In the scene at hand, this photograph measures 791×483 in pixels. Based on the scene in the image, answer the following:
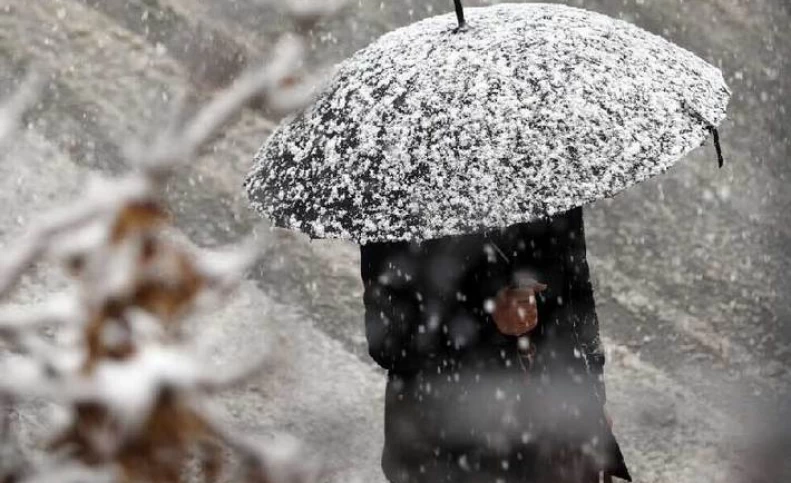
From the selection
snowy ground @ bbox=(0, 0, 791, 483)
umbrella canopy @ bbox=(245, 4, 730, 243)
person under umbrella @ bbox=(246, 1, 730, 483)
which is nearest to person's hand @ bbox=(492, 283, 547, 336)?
person under umbrella @ bbox=(246, 1, 730, 483)

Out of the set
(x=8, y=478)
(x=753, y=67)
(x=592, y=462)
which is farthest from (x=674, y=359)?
(x=8, y=478)

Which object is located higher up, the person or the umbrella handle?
the umbrella handle

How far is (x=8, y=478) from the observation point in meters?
1.05

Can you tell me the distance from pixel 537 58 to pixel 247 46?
20.4 ft

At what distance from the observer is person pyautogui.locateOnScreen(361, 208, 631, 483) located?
241 centimetres

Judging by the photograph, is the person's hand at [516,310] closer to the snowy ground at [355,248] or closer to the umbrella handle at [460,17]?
the umbrella handle at [460,17]

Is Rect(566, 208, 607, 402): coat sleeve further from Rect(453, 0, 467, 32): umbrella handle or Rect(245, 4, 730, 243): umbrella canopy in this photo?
Rect(453, 0, 467, 32): umbrella handle

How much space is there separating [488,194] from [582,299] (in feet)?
1.92

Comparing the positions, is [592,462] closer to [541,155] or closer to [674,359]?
[541,155]

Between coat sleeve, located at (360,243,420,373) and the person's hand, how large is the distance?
23 cm

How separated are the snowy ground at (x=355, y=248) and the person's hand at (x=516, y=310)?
7.95ft

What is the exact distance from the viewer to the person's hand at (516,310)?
91.5 inches

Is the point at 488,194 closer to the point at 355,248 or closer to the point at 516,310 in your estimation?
the point at 516,310

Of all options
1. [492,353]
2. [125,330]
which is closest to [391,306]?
[492,353]
